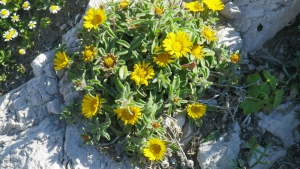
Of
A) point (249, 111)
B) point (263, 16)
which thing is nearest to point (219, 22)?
point (263, 16)

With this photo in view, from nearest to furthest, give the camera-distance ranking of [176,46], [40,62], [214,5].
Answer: [176,46] → [214,5] → [40,62]

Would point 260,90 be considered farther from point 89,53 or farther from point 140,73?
point 89,53

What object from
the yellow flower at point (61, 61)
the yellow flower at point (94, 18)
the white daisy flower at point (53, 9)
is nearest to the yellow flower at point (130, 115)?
the yellow flower at point (61, 61)

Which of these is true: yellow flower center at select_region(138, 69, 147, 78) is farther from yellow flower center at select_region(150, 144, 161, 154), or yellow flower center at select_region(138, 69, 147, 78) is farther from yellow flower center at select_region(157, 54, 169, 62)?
yellow flower center at select_region(150, 144, 161, 154)

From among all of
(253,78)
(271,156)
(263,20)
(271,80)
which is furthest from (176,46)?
(271,156)

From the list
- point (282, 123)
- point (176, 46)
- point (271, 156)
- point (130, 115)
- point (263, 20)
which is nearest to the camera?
point (130, 115)

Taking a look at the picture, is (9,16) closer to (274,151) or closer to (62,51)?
(62,51)
